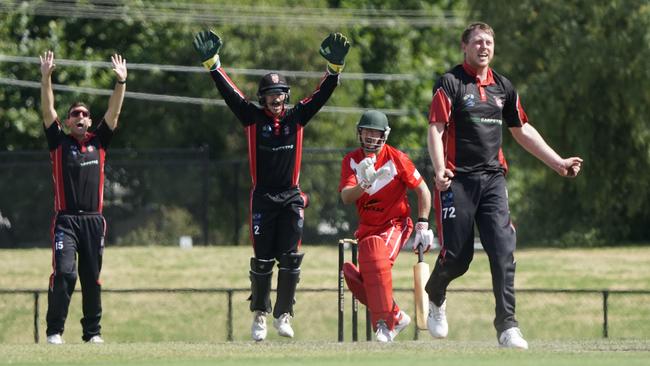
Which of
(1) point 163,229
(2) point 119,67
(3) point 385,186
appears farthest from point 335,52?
(1) point 163,229

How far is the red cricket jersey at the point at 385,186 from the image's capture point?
1190cm

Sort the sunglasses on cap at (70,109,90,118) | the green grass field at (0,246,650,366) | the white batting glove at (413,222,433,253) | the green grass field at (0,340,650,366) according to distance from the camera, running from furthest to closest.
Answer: the sunglasses on cap at (70,109,90,118) < the white batting glove at (413,222,433,253) < the green grass field at (0,246,650,366) < the green grass field at (0,340,650,366)

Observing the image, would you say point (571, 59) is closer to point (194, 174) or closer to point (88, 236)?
point (194, 174)

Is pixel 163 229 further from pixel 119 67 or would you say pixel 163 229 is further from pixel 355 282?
pixel 355 282

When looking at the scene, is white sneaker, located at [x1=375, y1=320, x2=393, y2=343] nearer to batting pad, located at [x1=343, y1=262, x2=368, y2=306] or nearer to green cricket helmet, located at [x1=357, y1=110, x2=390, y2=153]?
batting pad, located at [x1=343, y1=262, x2=368, y2=306]

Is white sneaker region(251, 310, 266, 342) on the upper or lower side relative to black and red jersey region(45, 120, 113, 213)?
lower

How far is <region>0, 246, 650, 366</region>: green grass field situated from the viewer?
10.2 meters

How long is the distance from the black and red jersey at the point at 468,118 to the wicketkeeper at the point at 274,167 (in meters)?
1.70

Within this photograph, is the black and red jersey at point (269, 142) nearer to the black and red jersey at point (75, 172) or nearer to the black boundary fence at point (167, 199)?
the black and red jersey at point (75, 172)

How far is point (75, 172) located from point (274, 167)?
73.0 inches

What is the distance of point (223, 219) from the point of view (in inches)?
1372

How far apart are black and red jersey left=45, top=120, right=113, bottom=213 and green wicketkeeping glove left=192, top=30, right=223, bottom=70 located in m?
1.33

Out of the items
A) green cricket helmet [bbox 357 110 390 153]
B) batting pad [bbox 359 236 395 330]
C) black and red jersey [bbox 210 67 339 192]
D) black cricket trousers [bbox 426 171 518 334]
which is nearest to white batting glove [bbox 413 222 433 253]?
batting pad [bbox 359 236 395 330]

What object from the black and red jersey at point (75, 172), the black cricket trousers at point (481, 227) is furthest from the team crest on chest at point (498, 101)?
the black and red jersey at point (75, 172)
